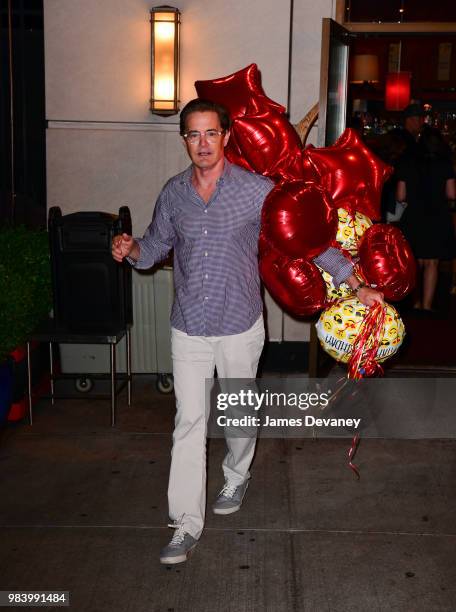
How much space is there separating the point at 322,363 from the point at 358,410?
57cm

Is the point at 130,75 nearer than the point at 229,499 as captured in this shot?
No

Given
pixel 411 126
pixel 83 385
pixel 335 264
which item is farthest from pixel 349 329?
pixel 411 126

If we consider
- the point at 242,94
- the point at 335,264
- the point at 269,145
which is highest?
the point at 242,94

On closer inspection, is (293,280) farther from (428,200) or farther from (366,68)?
(366,68)

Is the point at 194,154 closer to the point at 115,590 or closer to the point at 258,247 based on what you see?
the point at 258,247

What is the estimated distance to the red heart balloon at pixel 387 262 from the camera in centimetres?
366

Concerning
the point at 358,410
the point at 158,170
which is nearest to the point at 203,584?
the point at 358,410

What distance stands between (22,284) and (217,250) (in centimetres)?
205

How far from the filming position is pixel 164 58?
6113mm

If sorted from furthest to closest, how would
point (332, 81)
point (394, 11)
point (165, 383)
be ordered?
point (394, 11) → point (165, 383) → point (332, 81)

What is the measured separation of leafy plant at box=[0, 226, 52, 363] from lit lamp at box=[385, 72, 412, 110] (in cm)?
629

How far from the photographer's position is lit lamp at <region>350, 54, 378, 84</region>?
1107 cm

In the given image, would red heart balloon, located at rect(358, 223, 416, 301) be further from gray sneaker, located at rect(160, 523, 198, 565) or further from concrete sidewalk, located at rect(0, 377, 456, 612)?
gray sneaker, located at rect(160, 523, 198, 565)

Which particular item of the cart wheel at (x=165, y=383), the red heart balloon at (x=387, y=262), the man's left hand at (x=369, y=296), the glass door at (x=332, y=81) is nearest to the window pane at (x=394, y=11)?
the glass door at (x=332, y=81)
